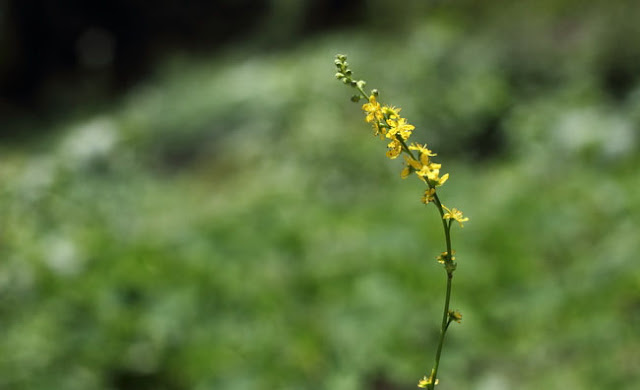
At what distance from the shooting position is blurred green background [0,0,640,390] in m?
3.48

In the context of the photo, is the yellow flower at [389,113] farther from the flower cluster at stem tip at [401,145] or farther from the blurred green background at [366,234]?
the blurred green background at [366,234]

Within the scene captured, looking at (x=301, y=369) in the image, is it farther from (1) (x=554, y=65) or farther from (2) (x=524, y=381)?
(1) (x=554, y=65)

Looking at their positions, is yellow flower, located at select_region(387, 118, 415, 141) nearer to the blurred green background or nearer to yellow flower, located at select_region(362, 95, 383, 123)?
yellow flower, located at select_region(362, 95, 383, 123)

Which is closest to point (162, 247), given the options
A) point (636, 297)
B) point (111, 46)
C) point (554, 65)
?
point (636, 297)

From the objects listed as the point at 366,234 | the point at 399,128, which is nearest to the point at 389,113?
the point at 399,128

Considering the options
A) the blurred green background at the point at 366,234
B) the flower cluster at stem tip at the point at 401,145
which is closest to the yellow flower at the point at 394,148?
the flower cluster at stem tip at the point at 401,145

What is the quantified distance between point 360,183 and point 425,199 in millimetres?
5384

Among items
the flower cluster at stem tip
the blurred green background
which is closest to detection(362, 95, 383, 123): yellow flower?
the flower cluster at stem tip

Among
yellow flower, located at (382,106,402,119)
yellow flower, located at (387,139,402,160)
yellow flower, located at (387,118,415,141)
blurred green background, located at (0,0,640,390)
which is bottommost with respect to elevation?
yellow flower, located at (387,139,402,160)

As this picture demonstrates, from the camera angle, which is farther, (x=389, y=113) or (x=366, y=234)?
(x=366, y=234)

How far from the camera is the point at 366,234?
4.88m

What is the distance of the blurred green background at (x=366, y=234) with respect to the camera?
3.48 m

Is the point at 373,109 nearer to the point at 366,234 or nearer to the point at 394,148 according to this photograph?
the point at 394,148

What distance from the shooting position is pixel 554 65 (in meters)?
6.44
